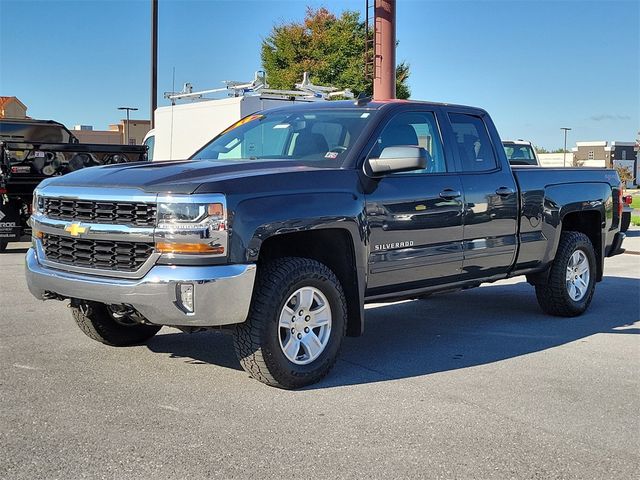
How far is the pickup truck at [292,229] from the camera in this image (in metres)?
4.77

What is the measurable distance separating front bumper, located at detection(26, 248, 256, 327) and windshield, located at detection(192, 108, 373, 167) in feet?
4.34

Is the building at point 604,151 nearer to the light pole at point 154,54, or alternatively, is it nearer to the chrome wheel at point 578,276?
the light pole at point 154,54

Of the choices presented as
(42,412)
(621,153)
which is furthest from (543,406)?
(621,153)

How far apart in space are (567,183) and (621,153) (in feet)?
298

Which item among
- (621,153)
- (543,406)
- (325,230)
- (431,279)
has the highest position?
(621,153)

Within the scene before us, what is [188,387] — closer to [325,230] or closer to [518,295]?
[325,230]

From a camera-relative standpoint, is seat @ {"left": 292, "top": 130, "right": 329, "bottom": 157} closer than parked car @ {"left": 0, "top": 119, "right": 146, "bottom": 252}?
Yes

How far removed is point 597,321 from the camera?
798 cm

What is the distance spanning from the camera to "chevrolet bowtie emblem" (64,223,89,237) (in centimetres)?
509

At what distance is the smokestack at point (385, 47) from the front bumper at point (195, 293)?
63.9 ft

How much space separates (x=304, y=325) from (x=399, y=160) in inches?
53.0

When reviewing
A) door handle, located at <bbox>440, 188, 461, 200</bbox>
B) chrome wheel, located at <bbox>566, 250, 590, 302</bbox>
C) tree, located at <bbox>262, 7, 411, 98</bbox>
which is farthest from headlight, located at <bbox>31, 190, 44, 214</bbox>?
tree, located at <bbox>262, 7, 411, 98</bbox>

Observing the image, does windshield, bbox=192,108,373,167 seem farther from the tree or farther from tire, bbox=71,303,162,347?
the tree

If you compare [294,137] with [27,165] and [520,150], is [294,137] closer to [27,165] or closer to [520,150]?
[27,165]
